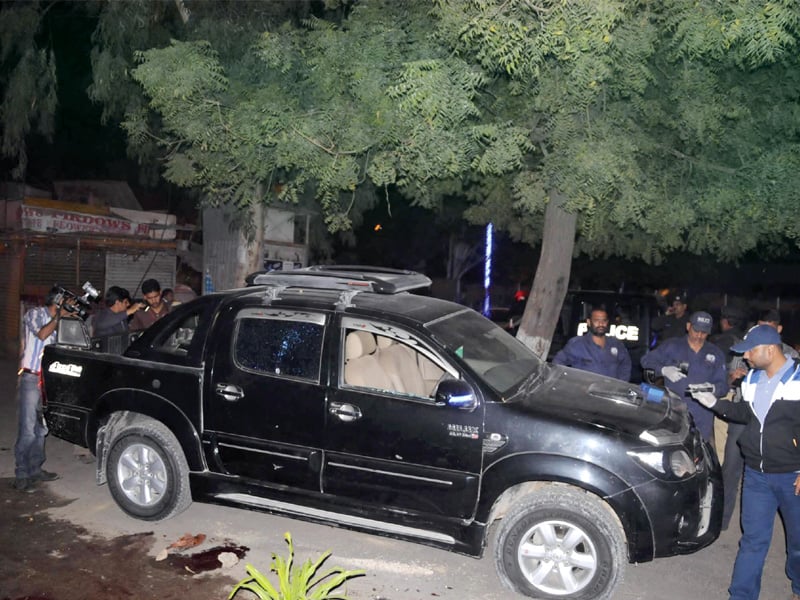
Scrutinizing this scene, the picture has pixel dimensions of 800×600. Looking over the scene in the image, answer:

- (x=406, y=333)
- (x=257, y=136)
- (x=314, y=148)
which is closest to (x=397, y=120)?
(x=314, y=148)

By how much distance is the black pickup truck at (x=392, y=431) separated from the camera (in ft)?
15.4

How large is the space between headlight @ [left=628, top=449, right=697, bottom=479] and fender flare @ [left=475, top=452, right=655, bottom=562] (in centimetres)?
18

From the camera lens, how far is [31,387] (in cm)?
669

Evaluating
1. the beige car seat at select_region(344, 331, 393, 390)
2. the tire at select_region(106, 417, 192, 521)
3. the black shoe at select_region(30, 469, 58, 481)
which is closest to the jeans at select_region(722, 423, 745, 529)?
the beige car seat at select_region(344, 331, 393, 390)

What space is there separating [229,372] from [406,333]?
55.1 inches

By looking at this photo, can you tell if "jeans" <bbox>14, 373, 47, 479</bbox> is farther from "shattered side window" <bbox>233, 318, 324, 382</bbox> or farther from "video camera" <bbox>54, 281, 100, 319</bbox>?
"shattered side window" <bbox>233, 318, 324, 382</bbox>

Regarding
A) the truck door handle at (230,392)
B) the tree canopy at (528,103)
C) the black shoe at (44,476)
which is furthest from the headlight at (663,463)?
the black shoe at (44,476)

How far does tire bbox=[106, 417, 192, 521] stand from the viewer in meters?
5.78

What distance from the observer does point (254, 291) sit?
5.95 m

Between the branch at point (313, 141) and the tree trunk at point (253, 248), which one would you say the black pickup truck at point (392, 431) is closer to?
the branch at point (313, 141)

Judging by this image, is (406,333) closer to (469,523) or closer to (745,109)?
(469,523)

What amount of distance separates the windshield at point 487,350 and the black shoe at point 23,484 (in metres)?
4.08

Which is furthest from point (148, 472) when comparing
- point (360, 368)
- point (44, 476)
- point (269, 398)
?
point (360, 368)

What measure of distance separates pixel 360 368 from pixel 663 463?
220 cm
